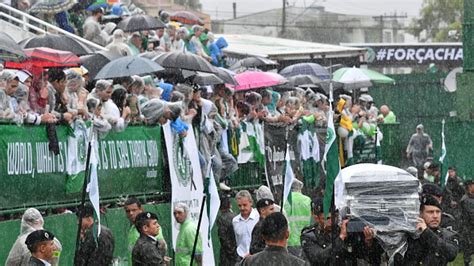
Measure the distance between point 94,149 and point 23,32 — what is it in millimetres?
9964

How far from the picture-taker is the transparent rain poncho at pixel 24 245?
13031mm

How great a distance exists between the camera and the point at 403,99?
44.8m

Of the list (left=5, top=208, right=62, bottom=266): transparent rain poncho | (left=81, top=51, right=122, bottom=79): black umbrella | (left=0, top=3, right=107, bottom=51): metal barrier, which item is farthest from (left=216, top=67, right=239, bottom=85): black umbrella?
(left=5, top=208, right=62, bottom=266): transparent rain poncho

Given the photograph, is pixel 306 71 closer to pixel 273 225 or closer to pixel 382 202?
pixel 382 202

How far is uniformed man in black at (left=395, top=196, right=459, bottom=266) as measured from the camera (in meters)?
12.8

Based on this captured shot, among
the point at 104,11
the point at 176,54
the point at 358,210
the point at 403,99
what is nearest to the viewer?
the point at 358,210

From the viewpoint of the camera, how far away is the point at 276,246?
415 inches

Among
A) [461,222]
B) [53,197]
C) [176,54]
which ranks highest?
[176,54]

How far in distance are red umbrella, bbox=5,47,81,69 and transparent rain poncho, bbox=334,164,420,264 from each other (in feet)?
Answer: 16.1

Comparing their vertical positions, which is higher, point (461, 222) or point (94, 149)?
point (94, 149)

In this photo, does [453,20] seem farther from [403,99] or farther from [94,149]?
[94,149]

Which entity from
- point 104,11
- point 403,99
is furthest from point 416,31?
point 104,11

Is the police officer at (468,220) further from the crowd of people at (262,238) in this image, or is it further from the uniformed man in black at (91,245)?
the uniformed man in black at (91,245)

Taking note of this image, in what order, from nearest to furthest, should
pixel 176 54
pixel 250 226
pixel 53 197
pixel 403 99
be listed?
pixel 53 197 → pixel 250 226 → pixel 176 54 → pixel 403 99
